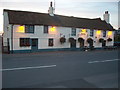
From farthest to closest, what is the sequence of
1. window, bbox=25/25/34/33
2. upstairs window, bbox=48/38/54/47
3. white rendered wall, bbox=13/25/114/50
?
upstairs window, bbox=48/38/54/47
window, bbox=25/25/34/33
white rendered wall, bbox=13/25/114/50

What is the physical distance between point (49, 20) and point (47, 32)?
2591 mm

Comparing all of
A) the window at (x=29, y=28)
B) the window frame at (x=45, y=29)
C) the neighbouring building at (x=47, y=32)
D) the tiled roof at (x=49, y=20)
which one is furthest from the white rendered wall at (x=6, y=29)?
the window frame at (x=45, y=29)

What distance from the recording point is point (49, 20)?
989 inches

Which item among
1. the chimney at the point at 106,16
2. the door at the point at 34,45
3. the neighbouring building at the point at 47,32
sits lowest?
the door at the point at 34,45

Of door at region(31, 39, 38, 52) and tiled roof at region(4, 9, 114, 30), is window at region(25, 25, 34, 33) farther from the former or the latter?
door at region(31, 39, 38, 52)

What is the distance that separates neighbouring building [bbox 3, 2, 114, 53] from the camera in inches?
846

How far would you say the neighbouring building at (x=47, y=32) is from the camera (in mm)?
21484

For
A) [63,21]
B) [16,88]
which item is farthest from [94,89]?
[63,21]

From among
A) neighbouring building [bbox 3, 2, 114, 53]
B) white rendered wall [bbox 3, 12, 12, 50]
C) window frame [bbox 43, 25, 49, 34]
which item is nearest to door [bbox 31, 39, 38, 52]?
neighbouring building [bbox 3, 2, 114, 53]

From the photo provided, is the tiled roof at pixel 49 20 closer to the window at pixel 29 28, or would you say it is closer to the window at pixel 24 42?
the window at pixel 29 28

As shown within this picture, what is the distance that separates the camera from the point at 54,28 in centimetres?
2450

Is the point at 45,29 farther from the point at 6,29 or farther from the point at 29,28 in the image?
the point at 6,29

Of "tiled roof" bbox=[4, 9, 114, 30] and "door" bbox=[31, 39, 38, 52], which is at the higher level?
"tiled roof" bbox=[4, 9, 114, 30]

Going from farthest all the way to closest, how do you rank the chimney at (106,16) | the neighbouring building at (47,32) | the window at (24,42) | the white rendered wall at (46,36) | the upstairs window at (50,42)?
the chimney at (106,16), the upstairs window at (50,42), the window at (24,42), the neighbouring building at (47,32), the white rendered wall at (46,36)
